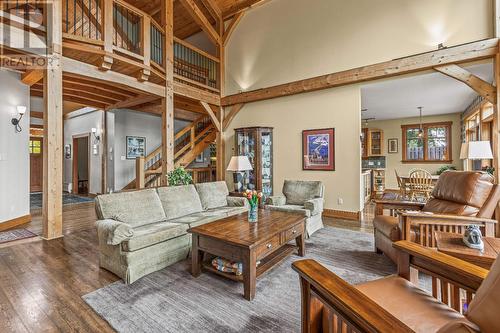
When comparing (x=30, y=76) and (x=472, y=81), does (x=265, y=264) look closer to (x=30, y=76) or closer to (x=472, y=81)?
(x=472, y=81)

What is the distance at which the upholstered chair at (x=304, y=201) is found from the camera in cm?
375

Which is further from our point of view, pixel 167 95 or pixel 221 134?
pixel 221 134

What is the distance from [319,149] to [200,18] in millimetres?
4550

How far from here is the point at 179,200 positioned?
348 cm

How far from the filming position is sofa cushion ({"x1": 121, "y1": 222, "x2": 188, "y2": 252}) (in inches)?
91.8

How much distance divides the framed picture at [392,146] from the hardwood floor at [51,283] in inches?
355

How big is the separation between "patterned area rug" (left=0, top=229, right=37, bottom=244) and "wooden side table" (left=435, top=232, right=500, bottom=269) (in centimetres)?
537

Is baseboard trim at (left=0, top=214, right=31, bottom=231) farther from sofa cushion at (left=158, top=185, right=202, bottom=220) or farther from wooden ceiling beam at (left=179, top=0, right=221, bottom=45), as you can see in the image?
wooden ceiling beam at (left=179, top=0, right=221, bottom=45)

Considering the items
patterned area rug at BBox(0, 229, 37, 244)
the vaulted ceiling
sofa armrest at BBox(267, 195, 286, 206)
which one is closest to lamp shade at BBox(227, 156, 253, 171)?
sofa armrest at BBox(267, 195, 286, 206)

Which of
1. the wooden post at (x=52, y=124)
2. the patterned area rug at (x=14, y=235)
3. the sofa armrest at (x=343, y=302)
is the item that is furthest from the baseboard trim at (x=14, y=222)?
the sofa armrest at (x=343, y=302)

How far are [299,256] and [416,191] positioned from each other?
13.3ft

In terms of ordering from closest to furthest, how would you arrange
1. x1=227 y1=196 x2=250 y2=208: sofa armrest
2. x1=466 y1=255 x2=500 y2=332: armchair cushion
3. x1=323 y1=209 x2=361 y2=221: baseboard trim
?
x1=466 y1=255 x2=500 y2=332: armchair cushion → x1=227 y1=196 x2=250 y2=208: sofa armrest → x1=323 y1=209 x2=361 y2=221: baseboard trim

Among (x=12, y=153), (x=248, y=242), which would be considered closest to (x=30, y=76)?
(x=12, y=153)

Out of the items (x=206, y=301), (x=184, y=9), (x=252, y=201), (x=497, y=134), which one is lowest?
(x=206, y=301)
